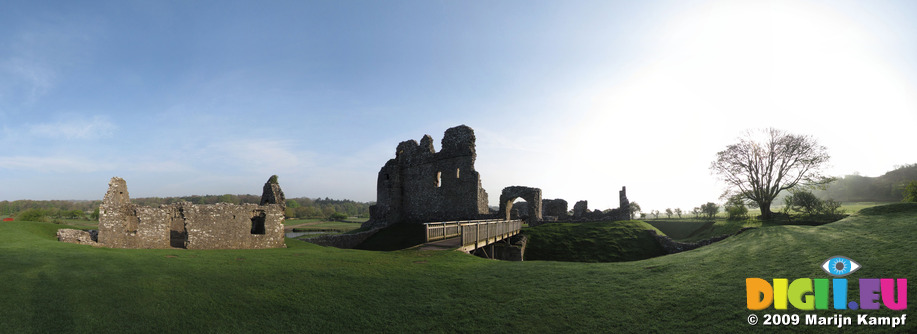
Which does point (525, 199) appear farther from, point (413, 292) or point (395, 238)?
point (413, 292)

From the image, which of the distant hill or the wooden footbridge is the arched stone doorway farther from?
the distant hill

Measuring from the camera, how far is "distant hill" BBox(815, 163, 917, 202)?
60331 millimetres


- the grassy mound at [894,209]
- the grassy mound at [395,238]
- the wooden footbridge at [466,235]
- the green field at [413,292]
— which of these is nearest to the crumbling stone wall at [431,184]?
the grassy mound at [395,238]

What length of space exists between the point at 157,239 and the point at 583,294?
63.7 feet

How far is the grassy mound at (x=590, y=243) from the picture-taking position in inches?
936

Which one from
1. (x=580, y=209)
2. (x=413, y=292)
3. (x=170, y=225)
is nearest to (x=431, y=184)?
(x=170, y=225)

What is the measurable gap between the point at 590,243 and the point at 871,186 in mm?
83339

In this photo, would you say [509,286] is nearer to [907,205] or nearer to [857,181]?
[907,205]

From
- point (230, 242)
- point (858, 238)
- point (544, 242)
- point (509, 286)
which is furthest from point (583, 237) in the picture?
point (230, 242)

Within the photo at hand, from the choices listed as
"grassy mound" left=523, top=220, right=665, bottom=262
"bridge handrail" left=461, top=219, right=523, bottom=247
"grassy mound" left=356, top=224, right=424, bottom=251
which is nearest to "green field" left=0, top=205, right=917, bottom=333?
"bridge handrail" left=461, top=219, right=523, bottom=247

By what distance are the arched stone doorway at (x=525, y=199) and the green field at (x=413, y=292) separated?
22617 millimetres

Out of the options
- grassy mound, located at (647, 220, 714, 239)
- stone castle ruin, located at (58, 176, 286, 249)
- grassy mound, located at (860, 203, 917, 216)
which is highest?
grassy mound, located at (860, 203, 917, 216)

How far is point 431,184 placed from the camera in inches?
1281

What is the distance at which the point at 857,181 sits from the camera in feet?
245
